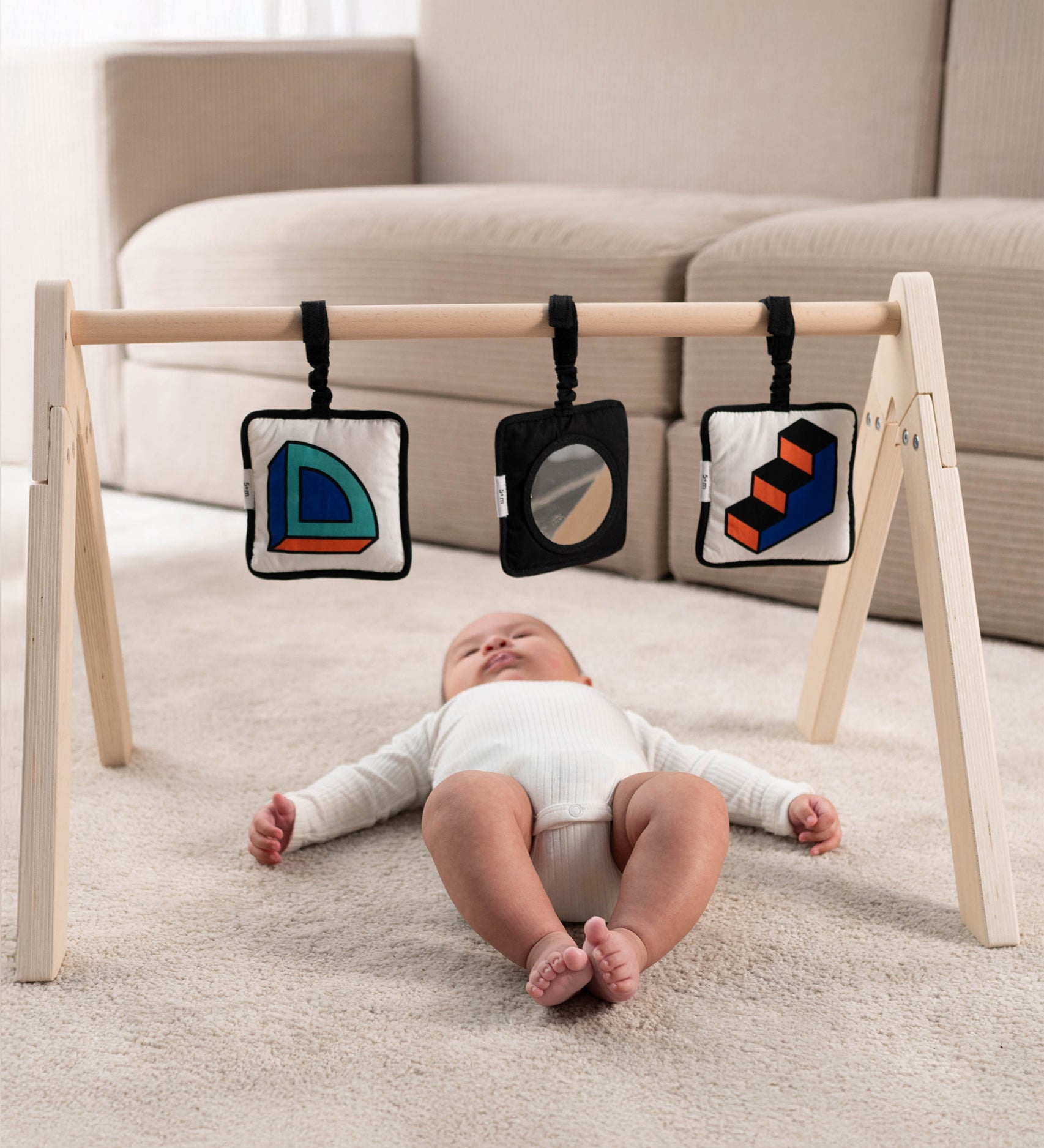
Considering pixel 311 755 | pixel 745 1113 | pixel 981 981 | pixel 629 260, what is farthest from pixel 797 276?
pixel 745 1113

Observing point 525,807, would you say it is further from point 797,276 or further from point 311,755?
point 797,276

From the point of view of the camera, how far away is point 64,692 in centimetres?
81

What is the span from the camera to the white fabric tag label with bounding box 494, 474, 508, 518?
0.87 m

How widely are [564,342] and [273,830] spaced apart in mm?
417

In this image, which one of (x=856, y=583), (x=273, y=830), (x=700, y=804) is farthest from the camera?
(x=856, y=583)

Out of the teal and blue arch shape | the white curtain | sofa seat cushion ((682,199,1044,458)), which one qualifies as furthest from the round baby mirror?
the white curtain

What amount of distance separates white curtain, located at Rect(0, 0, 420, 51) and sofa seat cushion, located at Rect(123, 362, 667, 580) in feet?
1.76

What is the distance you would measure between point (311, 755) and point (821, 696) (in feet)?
1.54

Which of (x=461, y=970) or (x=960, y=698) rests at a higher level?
(x=960, y=698)

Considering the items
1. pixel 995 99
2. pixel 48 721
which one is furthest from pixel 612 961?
pixel 995 99

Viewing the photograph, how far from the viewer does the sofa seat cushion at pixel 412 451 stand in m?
1.63

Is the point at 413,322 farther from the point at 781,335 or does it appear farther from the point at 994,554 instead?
the point at 994,554

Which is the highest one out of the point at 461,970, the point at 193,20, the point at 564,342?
the point at 193,20

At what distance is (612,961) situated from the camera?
73 centimetres
